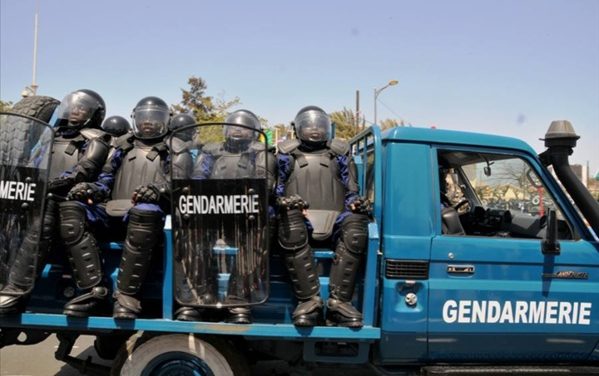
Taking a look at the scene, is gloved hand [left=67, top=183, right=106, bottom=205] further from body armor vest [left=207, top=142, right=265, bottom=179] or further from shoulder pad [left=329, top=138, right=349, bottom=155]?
shoulder pad [left=329, top=138, right=349, bottom=155]

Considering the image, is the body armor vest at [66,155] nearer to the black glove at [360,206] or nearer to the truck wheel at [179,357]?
the truck wheel at [179,357]

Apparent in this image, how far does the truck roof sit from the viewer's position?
337cm

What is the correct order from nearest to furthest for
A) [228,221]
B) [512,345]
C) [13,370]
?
1. [228,221]
2. [512,345]
3. [13,370]

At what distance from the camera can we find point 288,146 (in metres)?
3.93

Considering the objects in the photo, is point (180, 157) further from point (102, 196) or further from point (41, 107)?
point (41, 107)

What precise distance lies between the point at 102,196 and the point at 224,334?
1311 mm

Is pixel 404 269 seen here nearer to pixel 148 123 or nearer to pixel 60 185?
pixel 148 123

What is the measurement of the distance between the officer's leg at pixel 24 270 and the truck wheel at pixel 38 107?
78.1 inches

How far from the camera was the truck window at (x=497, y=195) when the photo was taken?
3508 millimetres

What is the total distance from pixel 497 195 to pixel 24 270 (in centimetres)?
351

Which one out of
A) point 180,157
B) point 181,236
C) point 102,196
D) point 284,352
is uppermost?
point 180,157

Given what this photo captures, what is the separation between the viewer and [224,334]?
3.16m

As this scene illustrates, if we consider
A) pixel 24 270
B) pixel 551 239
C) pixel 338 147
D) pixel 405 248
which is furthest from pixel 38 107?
pixel 551 239

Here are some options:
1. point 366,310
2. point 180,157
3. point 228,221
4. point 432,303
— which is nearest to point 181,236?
point 228,221
